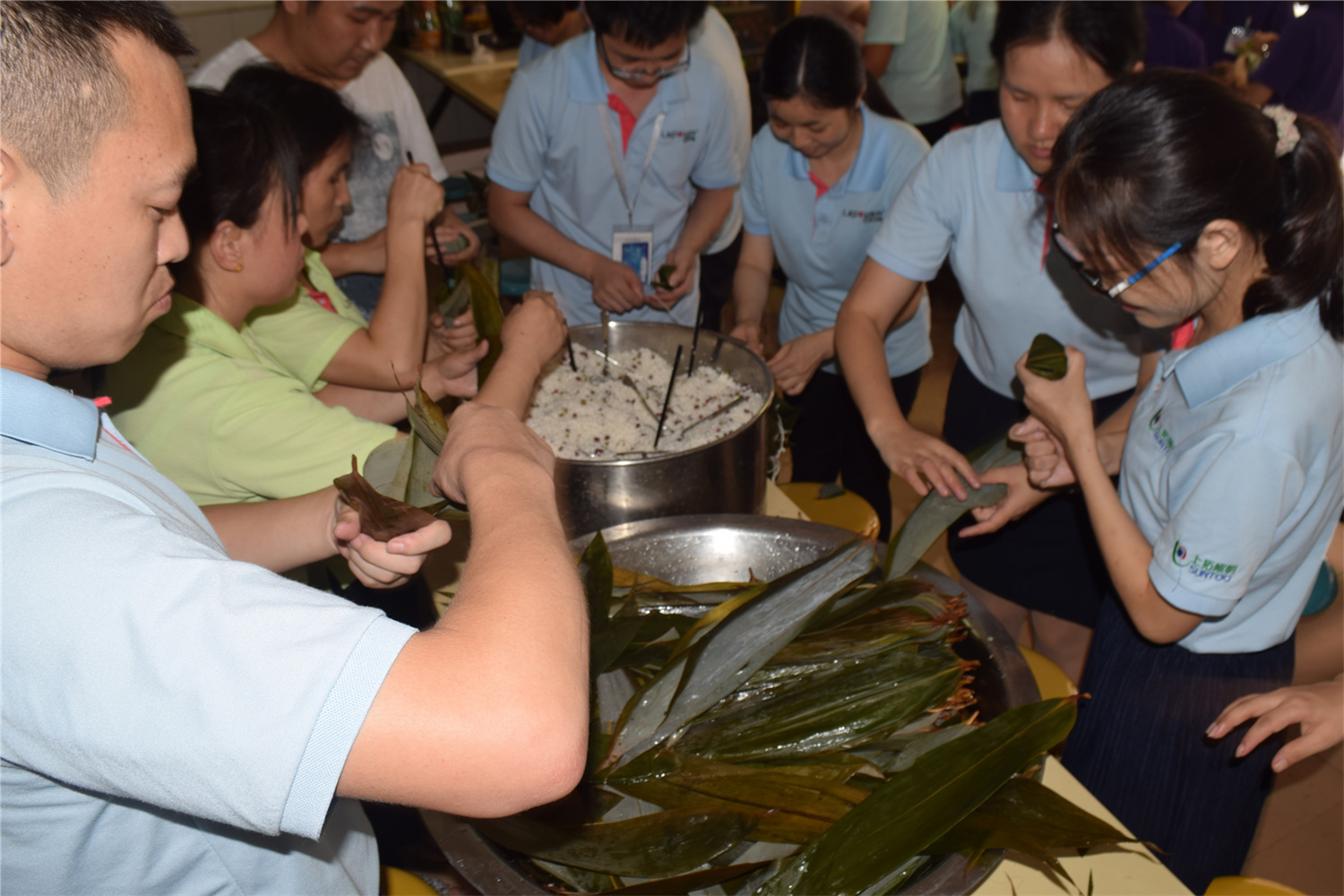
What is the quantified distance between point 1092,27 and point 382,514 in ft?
4.52

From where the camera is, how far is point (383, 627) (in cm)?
56

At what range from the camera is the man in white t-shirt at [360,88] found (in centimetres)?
217

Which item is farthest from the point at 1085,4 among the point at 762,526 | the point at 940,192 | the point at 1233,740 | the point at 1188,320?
the point at 1233,740

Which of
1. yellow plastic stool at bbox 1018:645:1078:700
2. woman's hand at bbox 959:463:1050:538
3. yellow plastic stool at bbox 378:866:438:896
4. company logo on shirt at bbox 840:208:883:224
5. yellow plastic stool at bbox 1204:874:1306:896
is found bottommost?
yellow plastic stool at bbox 378:866:438:896

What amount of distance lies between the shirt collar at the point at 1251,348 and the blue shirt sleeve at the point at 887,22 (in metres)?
3.61

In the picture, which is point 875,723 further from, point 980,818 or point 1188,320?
point 1188,320

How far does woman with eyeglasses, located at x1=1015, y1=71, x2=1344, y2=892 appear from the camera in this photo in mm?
1117

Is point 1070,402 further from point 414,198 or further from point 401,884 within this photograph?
point 414,198

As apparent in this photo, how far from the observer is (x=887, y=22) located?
4.26 m

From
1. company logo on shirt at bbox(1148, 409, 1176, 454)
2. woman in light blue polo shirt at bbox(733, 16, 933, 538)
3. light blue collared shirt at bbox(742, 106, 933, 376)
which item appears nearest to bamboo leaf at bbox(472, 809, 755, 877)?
company logo on shirt at bbox(1148, 409, 1176, 454)

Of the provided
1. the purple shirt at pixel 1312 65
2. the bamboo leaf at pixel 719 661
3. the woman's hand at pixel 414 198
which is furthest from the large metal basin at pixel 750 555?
the purple shirt at pixel 1312 65

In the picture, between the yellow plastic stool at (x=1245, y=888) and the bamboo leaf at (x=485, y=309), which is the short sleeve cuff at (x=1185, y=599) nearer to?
the yellow plastic stool at (x=1245, y=888)

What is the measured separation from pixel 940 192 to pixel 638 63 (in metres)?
0.85

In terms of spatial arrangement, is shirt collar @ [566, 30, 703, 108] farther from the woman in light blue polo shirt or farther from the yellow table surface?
the yellow table surface
